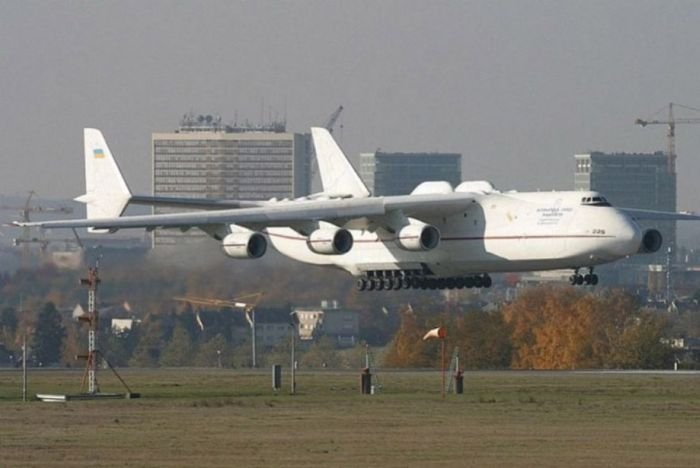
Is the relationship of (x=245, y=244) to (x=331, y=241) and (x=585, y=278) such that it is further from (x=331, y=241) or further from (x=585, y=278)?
(x=585, y=278)

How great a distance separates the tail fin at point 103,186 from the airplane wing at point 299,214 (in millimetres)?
1965

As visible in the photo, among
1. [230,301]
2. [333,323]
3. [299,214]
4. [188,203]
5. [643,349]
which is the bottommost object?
[643,349]

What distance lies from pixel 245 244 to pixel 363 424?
21336 mm

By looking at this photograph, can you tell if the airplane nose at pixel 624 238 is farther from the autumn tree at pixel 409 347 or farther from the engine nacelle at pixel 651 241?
the autumn tree at pixel 409 347

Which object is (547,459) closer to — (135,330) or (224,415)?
(224,415)

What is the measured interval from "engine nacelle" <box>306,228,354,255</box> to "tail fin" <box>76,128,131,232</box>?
7.18 metres

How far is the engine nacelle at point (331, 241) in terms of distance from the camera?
62250 millimetres

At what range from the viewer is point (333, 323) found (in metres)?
87.8

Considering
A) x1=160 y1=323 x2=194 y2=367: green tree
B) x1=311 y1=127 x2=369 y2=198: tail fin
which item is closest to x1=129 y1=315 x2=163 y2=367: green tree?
x1=160 y1=323 x2=194 y2=367: green tree

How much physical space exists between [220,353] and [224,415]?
39472mm

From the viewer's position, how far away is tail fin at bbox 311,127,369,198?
228 feet

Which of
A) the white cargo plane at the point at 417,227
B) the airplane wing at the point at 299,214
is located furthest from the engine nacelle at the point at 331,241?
Result: the airplane wing at the point at 299,214

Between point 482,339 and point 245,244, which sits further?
point 482,339

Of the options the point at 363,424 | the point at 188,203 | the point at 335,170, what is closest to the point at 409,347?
the point at 335,170
